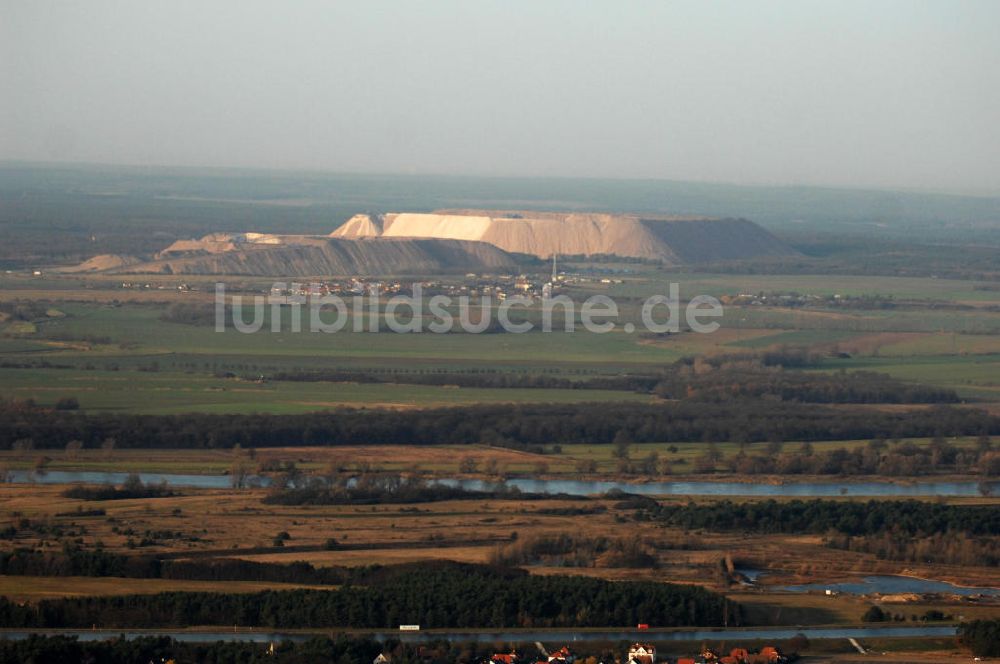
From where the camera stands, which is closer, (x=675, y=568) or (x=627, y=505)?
(x=675, y=568)

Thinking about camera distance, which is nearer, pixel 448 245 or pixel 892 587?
pixel 892 587

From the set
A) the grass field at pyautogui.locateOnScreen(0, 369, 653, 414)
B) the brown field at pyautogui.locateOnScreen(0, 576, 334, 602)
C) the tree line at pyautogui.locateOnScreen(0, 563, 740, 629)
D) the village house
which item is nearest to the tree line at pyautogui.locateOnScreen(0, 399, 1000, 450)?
the grass field at pyautogui.locateOnScreen(0, 369, 653, 414)

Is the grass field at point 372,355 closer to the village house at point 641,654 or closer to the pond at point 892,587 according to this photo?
the pond at point 892,587

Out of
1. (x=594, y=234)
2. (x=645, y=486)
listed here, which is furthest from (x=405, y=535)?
(x=594, y=234)

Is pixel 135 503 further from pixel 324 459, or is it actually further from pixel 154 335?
pixel 154 335

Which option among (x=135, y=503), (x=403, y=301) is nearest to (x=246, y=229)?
(x=403, y=301)

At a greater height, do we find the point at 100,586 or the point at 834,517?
the point at 100,586

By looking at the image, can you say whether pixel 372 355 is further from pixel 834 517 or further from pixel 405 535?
A: pixel 405 535

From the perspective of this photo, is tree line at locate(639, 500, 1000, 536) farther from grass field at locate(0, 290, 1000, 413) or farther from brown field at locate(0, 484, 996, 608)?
grass field at locate(0, 290, 1000, 413)
